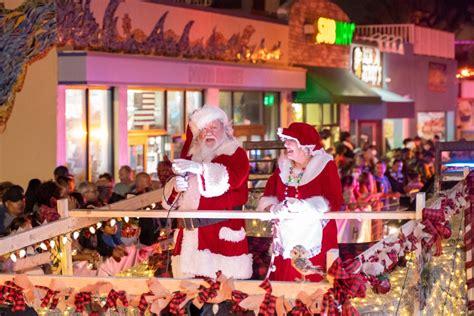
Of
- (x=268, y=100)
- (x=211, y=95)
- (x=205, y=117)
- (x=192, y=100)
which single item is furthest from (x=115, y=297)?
(x=268, y=100)

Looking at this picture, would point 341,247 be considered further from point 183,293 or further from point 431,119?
point 431,119

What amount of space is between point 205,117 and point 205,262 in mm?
1059

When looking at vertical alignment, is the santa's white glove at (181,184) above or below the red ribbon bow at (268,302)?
above

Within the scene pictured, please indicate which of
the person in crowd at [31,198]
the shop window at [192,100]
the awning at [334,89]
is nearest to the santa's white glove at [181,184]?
the person in crowd at [31,198]

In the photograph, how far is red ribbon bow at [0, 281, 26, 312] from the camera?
6.96 meters

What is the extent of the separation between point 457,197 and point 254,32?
15.4m

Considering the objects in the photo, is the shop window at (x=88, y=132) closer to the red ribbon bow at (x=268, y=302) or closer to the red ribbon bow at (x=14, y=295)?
the red ribbon bow at (x=14, y=295)

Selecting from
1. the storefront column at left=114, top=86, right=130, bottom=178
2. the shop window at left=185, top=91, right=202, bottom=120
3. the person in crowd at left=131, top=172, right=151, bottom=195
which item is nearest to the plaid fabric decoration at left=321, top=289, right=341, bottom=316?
the person in crowd at left=131, top=172, right=151, bottom=195

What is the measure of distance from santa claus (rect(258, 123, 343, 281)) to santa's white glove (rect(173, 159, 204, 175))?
1.66ft

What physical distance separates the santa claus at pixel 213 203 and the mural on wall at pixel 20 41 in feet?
26.7

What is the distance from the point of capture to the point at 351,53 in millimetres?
31703

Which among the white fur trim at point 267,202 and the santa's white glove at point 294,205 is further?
the white fur trim at point 267,202

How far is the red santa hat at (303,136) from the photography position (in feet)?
27.8

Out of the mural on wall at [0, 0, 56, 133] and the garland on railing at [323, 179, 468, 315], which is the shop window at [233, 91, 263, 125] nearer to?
the mural on wall at [0, 0, 56, 133]
